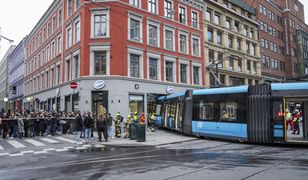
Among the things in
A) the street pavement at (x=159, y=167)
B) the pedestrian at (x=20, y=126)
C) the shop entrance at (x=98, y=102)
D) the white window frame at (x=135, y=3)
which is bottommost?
the street pavement at (x=159, y=167)

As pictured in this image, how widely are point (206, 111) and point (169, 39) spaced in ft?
54.3

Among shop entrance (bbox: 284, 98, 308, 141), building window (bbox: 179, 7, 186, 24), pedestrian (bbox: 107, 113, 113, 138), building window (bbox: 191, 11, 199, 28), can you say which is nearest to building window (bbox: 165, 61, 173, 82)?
building window (bbox: 179, 7, 186, 24)

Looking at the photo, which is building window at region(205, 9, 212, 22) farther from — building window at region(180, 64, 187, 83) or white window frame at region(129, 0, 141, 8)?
white window frame at region(129, 0, 141, 8)

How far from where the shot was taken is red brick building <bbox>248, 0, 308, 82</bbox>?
177ft

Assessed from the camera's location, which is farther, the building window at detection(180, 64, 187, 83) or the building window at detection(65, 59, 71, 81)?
the building window at detection(180, 64, 187, 83)

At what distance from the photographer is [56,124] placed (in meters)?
22.9

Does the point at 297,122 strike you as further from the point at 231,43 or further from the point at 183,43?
the point at 231,43

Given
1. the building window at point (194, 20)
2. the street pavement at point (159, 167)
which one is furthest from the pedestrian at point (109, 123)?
the building window at point (194, 20)

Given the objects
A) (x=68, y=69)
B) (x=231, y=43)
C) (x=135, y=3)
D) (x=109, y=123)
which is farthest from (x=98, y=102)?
(x=231, y=43)

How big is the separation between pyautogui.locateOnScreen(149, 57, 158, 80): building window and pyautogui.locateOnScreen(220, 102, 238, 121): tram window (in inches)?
568

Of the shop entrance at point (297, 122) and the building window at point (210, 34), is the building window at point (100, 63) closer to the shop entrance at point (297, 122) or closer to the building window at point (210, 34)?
the shop entrance at point (297, 122)

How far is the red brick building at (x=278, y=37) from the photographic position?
54.0 meters

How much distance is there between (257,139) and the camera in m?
16.0

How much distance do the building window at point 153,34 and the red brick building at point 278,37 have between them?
25.2 metres
